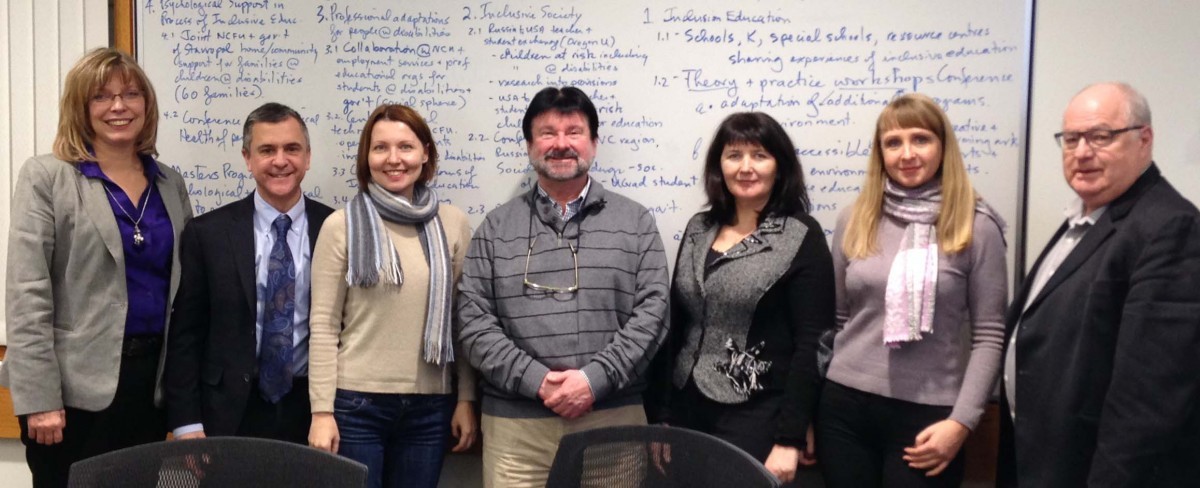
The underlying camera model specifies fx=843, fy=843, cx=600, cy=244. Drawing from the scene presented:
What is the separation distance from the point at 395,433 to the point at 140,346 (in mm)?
690

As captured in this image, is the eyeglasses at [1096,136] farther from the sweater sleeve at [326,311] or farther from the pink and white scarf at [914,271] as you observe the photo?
the sweater sleeve at [326,311]

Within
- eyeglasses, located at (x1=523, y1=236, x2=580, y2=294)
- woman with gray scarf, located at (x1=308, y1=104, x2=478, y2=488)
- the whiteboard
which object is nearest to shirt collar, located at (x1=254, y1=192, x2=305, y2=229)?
woman with gray scarf, located at (x1=308, y1=104, x2=478, y2=488)

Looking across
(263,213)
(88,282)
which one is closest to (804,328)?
(263,213)

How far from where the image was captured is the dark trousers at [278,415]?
2178mm

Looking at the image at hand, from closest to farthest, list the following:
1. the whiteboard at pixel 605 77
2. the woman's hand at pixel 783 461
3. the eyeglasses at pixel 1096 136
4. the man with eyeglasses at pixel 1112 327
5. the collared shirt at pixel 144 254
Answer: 1. the man with eyeglasses at pixel 1112 327
2. the eyeglasses at pixel 1096 136
3. the woman's hand at pixel 783 461
4. the collared shirt at pixel 144 254
5. the whiteboard at pixel 605 77

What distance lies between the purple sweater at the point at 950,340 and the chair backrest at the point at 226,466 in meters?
1.22

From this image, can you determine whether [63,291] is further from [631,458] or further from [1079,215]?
[1079,215]

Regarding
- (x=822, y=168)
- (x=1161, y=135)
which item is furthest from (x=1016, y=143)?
(x=822, y=168)

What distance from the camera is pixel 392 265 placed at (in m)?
2.13

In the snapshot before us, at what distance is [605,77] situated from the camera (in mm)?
2529

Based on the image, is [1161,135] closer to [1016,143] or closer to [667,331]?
[1016,143]

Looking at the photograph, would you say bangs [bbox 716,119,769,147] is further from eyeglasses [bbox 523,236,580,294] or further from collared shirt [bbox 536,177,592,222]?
eyeglasses [bbox 523,236,580,294]

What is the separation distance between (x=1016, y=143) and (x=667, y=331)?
1157 mm

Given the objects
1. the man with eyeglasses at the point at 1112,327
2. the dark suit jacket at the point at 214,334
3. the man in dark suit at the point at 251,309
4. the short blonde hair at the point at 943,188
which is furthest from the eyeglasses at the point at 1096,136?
the dark suit jacket at the point at 214,334
